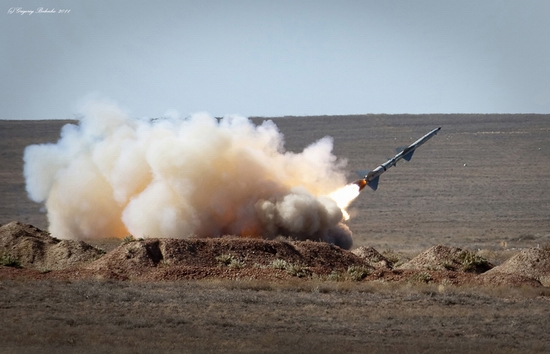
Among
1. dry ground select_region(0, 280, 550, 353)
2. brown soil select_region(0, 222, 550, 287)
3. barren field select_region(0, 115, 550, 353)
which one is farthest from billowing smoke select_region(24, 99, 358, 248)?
dry ground select_region(0, 280, 550, 353)

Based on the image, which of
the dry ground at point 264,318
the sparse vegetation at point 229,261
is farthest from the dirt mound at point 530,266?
the sparse vegetation at point 229,261

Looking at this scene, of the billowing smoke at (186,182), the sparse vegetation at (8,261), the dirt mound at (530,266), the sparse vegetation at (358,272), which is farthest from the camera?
the billowing smoke at (186,182)

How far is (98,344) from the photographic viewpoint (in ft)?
62.3

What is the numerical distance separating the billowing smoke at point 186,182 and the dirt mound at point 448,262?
27.0ft

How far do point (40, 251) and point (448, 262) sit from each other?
14.8 m

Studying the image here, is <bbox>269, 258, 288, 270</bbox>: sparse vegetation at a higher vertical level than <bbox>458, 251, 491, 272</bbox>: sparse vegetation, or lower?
higher

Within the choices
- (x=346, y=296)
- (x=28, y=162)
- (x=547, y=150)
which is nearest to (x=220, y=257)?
(x=346, y=296)

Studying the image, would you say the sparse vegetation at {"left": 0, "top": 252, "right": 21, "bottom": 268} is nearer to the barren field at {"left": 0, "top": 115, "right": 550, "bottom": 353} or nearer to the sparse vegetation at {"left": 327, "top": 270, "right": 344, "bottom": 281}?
the barren field at {"left": 0, "top": 115, "right": 550, "bottom": 353}

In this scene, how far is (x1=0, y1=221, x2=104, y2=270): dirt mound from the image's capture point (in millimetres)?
32219

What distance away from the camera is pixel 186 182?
4222cm

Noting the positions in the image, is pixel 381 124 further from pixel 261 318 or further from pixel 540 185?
pixel 261 318

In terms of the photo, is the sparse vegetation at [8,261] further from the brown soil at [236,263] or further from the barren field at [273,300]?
the barren field at [273,300]

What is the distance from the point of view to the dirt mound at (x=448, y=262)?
33.8 meters

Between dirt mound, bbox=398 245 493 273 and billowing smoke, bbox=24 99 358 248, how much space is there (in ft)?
27.0
